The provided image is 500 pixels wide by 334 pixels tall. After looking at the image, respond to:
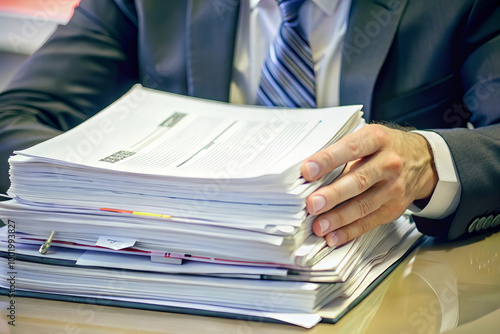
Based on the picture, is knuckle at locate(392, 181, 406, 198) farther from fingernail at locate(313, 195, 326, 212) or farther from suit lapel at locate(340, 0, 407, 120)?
suit lapel at locate(340, 0, 407, 120)

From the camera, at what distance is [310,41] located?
119 cm

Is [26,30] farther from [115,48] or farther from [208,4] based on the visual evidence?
[208,4]

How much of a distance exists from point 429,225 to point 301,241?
31 cm

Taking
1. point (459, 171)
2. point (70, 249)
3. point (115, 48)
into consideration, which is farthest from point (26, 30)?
point (459, 171)

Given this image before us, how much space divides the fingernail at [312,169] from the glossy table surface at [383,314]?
154 mm

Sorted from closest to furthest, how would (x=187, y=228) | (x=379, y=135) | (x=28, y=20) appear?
(x=187, y=228) → (x=379, y=135) → (x=28, y=20)

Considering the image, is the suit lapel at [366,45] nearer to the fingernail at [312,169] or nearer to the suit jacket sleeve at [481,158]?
the suit jacket sleeve at [481,158]

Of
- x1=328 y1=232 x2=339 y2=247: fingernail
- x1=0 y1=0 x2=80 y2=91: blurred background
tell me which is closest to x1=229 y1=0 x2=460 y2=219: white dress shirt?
x1=328 y1=232 x2=339 y2=247: fingernail

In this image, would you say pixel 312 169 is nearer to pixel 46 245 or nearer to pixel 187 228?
pixel 187 228

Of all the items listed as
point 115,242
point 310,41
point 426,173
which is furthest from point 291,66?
point 115,242

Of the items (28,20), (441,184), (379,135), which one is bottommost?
(28,20)

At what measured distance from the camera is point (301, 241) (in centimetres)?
54

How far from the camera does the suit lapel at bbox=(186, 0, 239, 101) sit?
1.20 metres

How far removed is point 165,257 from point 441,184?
0.43 metres
